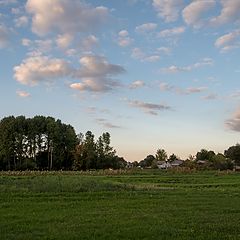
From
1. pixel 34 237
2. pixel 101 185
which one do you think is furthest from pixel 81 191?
pixel 34 237

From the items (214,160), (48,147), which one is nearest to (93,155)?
(48,147)

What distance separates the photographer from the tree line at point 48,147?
12825 centimetres

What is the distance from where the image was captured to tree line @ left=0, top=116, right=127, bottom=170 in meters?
128

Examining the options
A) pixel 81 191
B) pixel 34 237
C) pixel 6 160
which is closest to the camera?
pixel 34 237

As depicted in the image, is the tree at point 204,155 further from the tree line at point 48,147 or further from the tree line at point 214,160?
the tree line at point 48,147

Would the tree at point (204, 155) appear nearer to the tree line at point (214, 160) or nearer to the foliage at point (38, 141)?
the tree line at point (214, 160)

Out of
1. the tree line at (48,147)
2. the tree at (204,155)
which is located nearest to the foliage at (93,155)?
the tree line at (48,147)

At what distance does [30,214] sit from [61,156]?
11428 centimetres

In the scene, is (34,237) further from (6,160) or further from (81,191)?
(6,160)

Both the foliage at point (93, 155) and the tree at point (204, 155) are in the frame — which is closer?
the foliage at point (93, 155)

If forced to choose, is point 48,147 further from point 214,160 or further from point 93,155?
point 214,160

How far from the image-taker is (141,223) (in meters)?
16.4

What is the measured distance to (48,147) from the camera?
134625 millimetres

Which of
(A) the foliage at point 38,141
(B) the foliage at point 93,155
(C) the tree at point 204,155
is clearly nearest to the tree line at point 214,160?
(C) the tree at point 204,155
